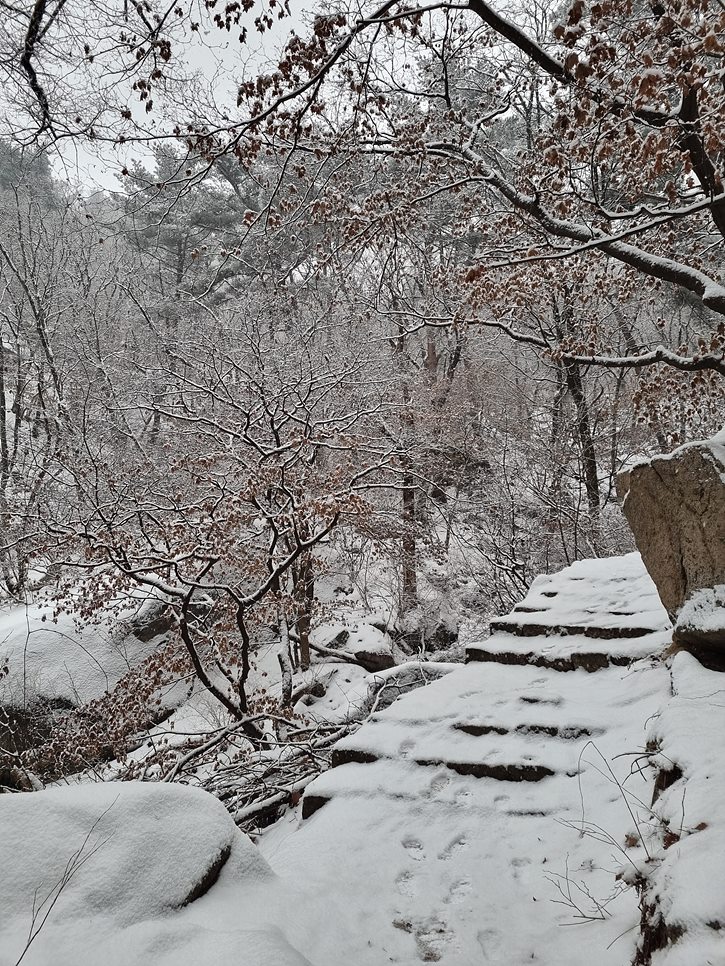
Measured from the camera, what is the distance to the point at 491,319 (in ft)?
24.8

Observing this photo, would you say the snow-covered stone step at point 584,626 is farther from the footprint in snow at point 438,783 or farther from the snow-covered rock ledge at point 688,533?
the footprint in snow at point 438,783

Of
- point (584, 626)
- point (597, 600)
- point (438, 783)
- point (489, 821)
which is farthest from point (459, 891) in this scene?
point (597, 600)

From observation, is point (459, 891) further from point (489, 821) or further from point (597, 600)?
point (597, 600)

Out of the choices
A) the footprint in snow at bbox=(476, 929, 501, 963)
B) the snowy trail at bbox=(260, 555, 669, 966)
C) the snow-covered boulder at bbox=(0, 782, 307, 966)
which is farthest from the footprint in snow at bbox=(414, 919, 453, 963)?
the snow-covered boulder at bbox=(0, 782, 307, 966)

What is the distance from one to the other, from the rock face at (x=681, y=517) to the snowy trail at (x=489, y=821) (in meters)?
0.62

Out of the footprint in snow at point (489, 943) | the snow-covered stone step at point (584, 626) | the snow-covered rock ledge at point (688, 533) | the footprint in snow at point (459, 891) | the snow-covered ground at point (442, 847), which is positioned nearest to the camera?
the snow-covered ground at point (442, 847)

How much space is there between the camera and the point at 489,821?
10.1ft

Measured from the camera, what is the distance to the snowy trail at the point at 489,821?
7.84 ft

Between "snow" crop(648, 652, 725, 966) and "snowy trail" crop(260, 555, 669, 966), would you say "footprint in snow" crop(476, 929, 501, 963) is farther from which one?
"snow" crop(648, 652, 725, 966)

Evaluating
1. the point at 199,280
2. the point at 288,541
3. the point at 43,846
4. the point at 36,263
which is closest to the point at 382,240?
the point at 288,541

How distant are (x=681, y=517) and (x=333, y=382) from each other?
7.62 metres

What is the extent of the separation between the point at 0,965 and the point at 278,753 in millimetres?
3735

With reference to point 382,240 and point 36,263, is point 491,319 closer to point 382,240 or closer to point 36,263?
point 382,240

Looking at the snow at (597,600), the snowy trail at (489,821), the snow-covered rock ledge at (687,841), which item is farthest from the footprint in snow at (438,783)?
the snow at (597,600)
